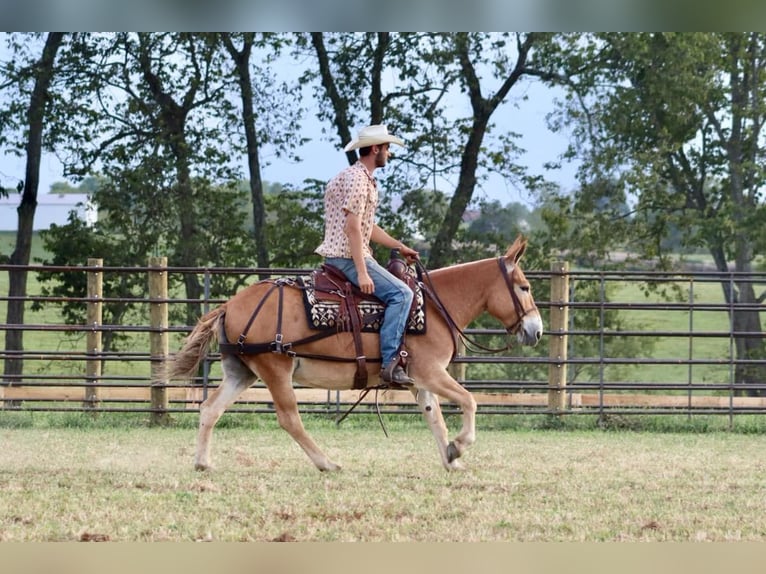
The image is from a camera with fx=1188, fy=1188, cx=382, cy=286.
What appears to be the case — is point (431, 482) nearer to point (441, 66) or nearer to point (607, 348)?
point (441, 66)

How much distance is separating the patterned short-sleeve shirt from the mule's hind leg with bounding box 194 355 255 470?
94 centimetres

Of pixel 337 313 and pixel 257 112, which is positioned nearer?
pixel 337 313

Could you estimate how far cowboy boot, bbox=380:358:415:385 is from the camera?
754 centimetres

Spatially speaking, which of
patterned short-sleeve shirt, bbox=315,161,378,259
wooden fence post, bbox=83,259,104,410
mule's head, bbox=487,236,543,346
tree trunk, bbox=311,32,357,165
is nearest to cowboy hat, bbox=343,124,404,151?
patterned short-sleeve shirt, bbox=315,161,378,259

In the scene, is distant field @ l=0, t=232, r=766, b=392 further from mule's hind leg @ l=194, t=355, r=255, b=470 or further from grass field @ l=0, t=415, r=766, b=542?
mule's hind leg @ l=194, t=355, r=255, b=470

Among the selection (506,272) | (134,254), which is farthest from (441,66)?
(506,272)

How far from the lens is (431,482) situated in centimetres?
725

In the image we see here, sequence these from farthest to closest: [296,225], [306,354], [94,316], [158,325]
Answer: [296,225] < [94,316] < [158,325] < [306,354]

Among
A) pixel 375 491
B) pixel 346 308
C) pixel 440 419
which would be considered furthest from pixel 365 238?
pixel 375 491

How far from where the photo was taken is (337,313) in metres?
7.61

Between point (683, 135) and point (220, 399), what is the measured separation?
1496 centimetres

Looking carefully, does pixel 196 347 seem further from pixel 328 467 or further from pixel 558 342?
pixel 558 342

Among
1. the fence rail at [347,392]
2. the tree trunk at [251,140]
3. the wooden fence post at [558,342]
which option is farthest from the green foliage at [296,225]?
the wooden fence post at [558,342]

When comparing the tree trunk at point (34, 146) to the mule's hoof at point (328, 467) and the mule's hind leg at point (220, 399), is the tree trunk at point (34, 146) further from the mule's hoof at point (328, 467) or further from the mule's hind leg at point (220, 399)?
the mule's hoof at point (328, 467)
